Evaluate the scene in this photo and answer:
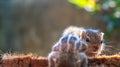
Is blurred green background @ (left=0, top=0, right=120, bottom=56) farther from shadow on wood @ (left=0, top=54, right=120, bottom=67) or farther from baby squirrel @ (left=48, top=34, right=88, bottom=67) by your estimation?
baby squirrel @ (left=48, top=34, right=88, bottom=67)

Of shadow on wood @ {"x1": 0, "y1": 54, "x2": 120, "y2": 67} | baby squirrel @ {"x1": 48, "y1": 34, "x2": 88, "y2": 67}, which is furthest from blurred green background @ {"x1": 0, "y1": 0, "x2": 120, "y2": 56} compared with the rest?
baby squirrel @ {"x1": 48, "y1": 34, "x2": 88, "y2": 67}

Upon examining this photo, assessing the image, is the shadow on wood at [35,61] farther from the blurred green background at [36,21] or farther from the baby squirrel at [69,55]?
the blurred green background at [36,21]

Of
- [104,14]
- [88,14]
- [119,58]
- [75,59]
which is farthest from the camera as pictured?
[88,14]

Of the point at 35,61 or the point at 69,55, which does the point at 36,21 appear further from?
the point at 69,55

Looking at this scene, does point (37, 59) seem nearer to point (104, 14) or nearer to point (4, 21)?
point (104, 14)

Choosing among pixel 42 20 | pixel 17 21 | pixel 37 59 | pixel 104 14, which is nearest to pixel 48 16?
pixel 42 20

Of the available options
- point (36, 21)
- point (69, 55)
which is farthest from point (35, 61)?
point (36, 21)
